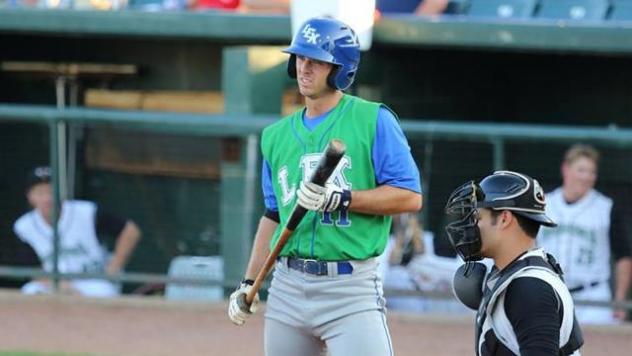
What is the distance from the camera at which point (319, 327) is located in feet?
14.1

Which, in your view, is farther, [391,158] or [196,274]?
[196,274]

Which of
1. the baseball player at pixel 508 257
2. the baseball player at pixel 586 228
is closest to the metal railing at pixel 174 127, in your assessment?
the baseball player at pixel 586 228

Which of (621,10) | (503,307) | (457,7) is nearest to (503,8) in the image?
(457,7)

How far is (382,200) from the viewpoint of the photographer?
4.22m

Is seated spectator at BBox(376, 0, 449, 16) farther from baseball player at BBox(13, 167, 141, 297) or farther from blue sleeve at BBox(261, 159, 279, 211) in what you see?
blue sleeve at BBox(261, 159, 279, 211)

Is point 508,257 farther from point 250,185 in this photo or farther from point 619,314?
point 250,185

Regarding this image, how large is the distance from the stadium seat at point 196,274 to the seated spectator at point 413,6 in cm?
245

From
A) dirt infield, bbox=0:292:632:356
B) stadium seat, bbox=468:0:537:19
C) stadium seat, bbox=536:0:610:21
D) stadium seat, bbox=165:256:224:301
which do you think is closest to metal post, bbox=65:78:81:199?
dirt infield, bbox=0:292:632:356

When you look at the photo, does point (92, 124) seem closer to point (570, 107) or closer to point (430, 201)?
point (430, 201)

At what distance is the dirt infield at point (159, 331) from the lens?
7.29 meters

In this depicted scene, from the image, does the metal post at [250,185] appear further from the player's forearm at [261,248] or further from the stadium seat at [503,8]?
the player's forearm at [261,248]

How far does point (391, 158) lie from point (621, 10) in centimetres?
566

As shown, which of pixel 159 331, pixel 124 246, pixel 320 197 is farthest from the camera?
pixel 124 246

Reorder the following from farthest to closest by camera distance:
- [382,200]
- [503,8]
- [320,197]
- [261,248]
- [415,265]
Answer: [503,8]
[415,265]
[261,248]
[382,200]
[320,197]
